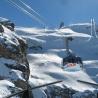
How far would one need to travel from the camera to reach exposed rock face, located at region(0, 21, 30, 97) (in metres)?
92.8

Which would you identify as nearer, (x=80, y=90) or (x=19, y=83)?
(x=19, y=83)

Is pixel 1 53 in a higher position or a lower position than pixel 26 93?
lower

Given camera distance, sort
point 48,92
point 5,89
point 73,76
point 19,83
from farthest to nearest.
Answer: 1. point 73,76
2. point 48,92
3. point 19,83
4. point 5,89

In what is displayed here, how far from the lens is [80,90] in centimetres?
13988

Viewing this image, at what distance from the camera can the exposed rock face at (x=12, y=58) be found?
305 ft

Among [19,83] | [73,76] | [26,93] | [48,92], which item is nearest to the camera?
[26,93]

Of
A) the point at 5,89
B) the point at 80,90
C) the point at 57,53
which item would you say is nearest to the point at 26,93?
the point at 5,89

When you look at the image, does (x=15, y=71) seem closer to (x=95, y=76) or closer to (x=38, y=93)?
(x=38, y=93)

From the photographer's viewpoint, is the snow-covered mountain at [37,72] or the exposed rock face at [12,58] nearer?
the snow-covered mountain at [37,72]

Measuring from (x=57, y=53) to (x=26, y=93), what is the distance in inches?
6927

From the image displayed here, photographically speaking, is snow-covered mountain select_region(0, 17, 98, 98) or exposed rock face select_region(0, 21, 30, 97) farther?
exposed rock face select_region(0, 21, 30, 97)

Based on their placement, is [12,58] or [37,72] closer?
[12,58]

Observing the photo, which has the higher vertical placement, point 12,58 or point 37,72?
point 12,58

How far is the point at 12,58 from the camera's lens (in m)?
102
